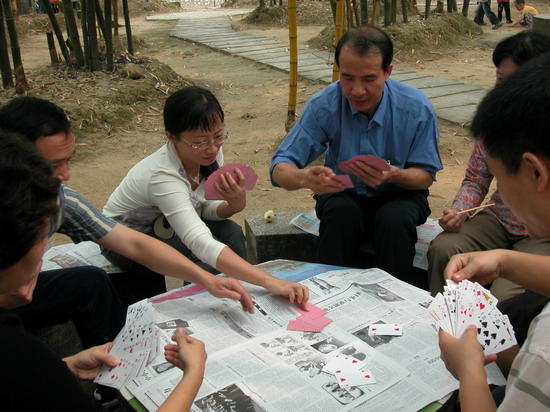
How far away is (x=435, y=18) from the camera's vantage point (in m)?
9.93

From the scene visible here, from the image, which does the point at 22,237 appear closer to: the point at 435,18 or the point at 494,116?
the point at 494,116

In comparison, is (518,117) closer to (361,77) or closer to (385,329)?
(385,329)

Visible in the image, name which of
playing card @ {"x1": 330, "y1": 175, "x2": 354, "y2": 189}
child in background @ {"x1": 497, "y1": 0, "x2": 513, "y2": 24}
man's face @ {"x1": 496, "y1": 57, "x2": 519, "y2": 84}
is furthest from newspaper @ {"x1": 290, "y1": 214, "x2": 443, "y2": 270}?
child in background @ {"x1": 497, "y1": 0, "x2": 513, "y2": 24}

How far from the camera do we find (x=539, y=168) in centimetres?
104

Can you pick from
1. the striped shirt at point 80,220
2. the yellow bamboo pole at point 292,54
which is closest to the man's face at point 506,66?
the striped shirt at point 80,220

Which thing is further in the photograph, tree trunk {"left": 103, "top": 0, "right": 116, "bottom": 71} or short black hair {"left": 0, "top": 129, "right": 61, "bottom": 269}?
tree trunk {"left": 103, "top": 0, "right": 116, "bottom": 71}

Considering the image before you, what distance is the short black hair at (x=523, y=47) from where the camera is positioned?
2.20 m

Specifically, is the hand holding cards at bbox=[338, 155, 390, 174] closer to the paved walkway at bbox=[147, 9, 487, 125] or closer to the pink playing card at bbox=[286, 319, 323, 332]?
the paved walkway at bbox=[147, 9, 487, 125]

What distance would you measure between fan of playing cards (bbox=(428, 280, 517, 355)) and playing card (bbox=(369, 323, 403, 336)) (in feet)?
1.20

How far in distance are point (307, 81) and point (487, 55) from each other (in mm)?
3567

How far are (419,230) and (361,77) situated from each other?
831mm

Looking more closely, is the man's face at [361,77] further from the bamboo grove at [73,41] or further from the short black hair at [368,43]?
the bamboo grove at [73,41]

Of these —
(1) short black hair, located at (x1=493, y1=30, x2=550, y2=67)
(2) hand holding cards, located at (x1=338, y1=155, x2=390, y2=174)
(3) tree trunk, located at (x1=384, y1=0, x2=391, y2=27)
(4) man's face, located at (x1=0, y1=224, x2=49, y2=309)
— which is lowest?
(2) hand holding cards, located at (x1=338, y1=155, x2=390, y2=174)

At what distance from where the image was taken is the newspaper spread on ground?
1436mm
